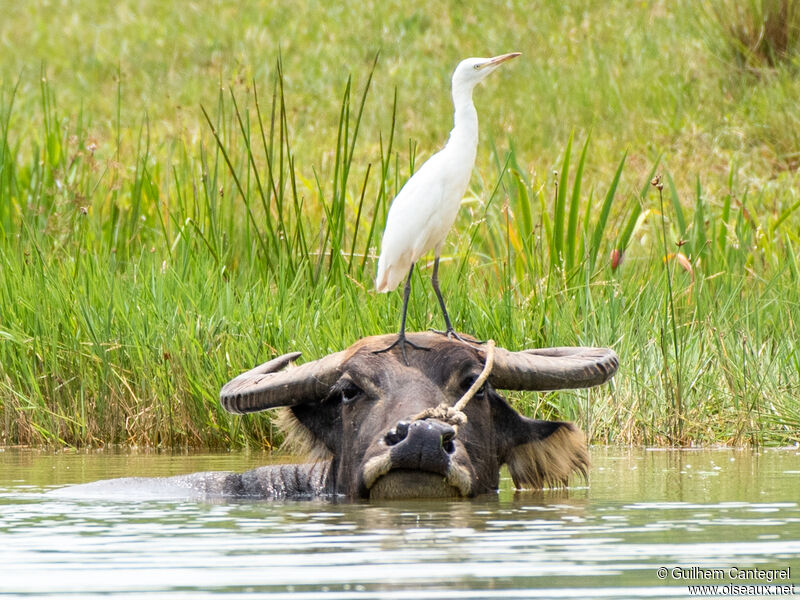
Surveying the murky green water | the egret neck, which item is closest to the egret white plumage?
the egret neck

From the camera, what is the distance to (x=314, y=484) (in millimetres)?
6430

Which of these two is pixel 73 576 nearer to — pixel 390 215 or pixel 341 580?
pixel 341 580

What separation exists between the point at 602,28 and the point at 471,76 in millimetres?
15865

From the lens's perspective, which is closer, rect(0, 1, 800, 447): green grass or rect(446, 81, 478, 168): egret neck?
rect(446, 81, 478, 168): egret neck

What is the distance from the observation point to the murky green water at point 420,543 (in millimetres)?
3852

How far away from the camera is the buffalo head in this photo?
19.6 feet

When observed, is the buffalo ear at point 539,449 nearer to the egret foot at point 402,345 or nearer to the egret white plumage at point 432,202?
the egret foot at point 402,345

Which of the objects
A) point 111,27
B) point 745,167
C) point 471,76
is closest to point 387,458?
point 471,76

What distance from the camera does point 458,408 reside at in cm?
582

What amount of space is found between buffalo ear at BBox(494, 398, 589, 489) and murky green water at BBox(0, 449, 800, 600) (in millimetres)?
140

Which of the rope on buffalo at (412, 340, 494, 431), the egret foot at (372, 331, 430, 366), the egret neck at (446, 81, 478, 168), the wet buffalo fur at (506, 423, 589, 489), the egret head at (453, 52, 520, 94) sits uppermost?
the egret head at (453, 52, 520, 94)
